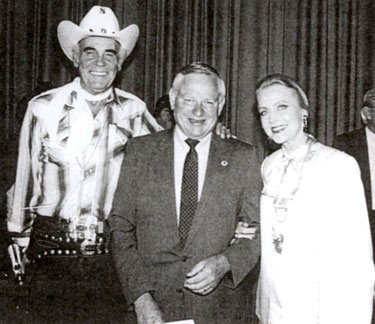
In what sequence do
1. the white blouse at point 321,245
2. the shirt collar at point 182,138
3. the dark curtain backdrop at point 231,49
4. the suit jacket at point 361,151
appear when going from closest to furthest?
the white blouse at point 321,245
the shirt collar at point 182,138
the suit jacket at point 361,151
the dark curtain backdrop at point 231,49

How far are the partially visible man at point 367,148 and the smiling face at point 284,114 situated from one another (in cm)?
161

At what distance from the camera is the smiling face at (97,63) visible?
7.94ft

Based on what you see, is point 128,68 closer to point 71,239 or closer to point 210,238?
point 71,239

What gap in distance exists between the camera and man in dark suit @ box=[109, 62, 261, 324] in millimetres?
1919

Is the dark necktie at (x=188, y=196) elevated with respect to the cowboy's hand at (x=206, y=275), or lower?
elevated

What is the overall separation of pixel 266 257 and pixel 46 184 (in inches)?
44.9

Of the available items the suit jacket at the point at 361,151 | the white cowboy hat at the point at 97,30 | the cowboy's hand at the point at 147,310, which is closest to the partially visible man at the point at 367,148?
the suit jacket at the point at 361,151

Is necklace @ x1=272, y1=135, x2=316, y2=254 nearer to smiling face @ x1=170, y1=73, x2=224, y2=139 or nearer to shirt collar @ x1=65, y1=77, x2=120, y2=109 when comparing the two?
smiling face @ x1=170, y1=73, x2=224, y2=139

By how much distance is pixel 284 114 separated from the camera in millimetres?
1896

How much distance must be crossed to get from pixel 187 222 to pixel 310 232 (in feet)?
1.53

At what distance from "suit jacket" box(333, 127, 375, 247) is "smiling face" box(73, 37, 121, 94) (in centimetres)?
173

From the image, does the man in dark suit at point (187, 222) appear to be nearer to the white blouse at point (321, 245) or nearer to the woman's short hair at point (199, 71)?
the woman's short hair at point (199, 71)

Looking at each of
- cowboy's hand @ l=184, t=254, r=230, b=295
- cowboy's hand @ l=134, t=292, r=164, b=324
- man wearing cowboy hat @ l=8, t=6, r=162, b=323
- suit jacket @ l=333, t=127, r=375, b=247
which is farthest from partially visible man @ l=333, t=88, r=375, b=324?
cowboy's hand @ l=134, t=292, r=164, b=324

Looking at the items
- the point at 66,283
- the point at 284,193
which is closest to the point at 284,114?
the point at 284,193
